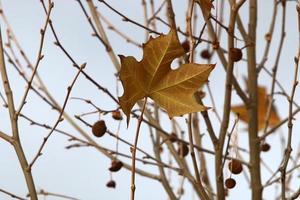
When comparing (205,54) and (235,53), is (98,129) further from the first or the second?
(205,54)

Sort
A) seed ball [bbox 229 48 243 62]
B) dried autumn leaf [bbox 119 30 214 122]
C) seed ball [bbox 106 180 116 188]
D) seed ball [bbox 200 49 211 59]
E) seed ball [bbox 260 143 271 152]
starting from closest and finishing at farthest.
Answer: dried autumn leaf [bbox 119 30 214 122], seed ball [bbox 229 48 243 62], seed ball [bbox 106 180 116 188], seed ball [bbox 260 143 271 152], seed ball [bbox 200 49 211 59]

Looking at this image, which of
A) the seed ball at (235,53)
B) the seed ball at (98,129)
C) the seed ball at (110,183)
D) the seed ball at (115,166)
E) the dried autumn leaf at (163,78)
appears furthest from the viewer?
the seed ball at (110,183)

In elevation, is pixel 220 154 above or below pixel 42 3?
below

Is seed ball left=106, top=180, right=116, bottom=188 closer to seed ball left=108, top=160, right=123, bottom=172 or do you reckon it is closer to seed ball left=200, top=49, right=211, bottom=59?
seed ball left=108, top=160, right=123, bottom=172

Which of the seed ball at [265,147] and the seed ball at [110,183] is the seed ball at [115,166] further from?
the seed ball at [265,147]

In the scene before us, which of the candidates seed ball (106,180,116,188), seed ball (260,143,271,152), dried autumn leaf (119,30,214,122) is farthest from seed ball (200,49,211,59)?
dried autumn leaf (119,30,214,122)

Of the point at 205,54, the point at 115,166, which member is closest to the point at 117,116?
the point at 115,166

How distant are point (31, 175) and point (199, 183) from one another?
0.34 m

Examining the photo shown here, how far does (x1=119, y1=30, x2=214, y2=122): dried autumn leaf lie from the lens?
894mm

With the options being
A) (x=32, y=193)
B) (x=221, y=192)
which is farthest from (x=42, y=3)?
(x=221, y=192)

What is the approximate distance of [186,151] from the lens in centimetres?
179

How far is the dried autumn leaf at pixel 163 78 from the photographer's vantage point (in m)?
0.89

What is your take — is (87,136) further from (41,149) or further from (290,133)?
(290,133)

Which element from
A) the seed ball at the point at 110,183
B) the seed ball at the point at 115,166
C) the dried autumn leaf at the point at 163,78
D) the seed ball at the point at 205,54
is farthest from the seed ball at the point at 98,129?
the seed ball at the point at 205,54
